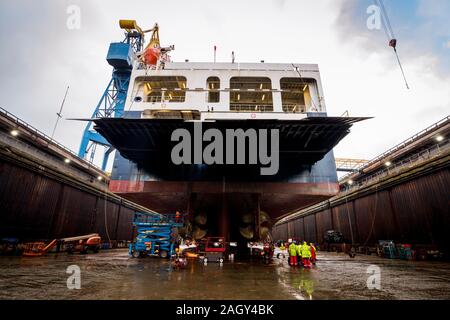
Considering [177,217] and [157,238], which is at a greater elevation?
[177,217]

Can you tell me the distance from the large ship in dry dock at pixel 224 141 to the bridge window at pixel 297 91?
0.08 m

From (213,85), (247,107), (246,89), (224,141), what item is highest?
(213,85)

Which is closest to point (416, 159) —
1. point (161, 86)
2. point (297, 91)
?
point (297, 91)

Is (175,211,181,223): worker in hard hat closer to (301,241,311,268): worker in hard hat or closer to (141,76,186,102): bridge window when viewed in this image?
(301,241,311,268): worker in hard hat

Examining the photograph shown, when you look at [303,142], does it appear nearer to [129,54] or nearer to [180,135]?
[180,135]

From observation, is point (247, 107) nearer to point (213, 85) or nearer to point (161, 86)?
point (213, 85)

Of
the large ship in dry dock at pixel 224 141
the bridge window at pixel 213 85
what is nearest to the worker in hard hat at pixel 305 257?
the large ship in dry dock at pixel 224 141

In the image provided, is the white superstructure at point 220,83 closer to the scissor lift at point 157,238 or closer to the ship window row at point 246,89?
the ship window row at point 246,89

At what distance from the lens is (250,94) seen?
1733 centimetres

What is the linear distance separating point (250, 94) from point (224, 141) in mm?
7087

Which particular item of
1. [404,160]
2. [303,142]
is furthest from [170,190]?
[404,160]

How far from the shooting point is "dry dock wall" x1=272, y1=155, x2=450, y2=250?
14160 mm

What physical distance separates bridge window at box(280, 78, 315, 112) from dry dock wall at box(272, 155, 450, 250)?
942cm

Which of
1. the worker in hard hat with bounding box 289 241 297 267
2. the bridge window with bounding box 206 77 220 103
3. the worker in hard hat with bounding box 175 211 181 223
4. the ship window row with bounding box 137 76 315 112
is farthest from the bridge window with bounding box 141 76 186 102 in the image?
the worker in hard hat with bounding box 289 241 297 267
